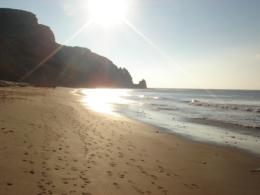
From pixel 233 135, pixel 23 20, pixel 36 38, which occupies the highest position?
pixel 23 20

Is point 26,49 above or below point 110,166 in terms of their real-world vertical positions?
above

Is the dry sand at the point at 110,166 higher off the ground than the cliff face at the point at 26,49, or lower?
lower

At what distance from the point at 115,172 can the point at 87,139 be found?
465cm

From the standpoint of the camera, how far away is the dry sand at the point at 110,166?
298 inches

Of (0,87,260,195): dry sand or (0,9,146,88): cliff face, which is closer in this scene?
(0,87,260,195): dry sand

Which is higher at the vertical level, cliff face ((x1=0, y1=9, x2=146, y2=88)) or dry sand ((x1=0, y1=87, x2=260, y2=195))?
cliff face ((x1=0, y1=9, x2=146, y2=88))

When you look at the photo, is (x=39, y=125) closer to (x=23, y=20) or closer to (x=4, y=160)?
(x=4, y=160)

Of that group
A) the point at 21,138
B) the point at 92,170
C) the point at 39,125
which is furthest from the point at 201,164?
the point at 39,125

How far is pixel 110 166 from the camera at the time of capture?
9727mm

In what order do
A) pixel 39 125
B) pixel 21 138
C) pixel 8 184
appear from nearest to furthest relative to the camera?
pixel 8 184, pixel 21 138, pixel 39 125

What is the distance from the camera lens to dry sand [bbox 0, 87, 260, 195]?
24.8 feet

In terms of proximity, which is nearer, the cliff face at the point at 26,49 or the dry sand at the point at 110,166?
the dry sand at the point at 110,166

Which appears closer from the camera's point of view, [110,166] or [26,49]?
[110,166]

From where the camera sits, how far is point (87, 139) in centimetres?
1355
